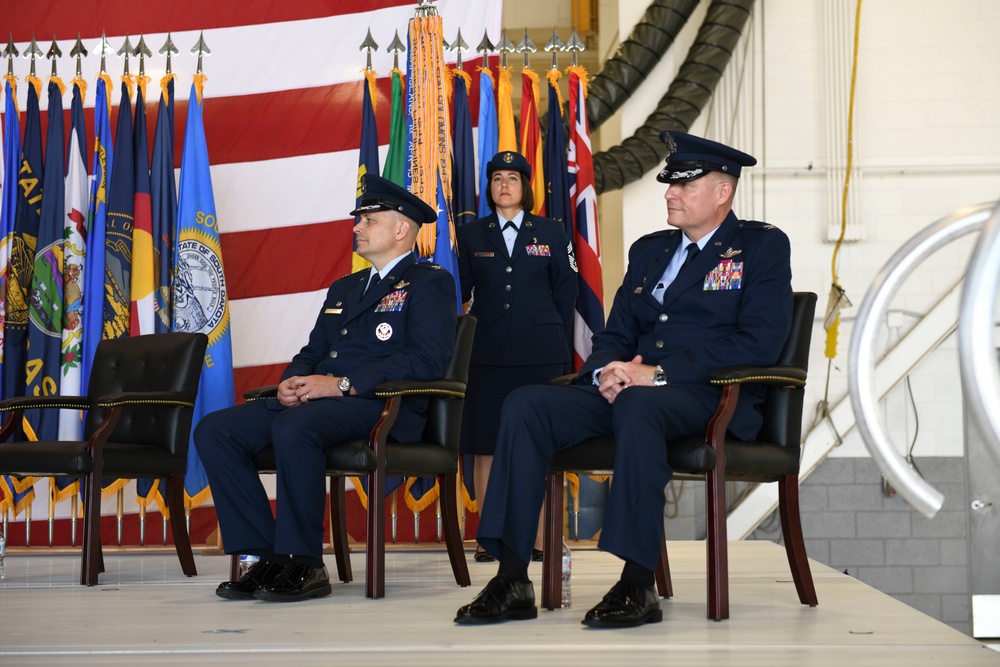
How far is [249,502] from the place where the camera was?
2943 millimetres

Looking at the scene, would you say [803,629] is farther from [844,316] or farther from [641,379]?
[844,316]

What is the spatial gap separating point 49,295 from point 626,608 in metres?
3.23

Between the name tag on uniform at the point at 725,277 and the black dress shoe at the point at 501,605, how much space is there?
2.92 feet

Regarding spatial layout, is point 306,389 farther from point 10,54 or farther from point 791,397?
point 10,54

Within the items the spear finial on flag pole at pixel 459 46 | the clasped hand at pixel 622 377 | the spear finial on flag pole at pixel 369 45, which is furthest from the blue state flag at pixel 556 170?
the clasped hand at pixel 622 377

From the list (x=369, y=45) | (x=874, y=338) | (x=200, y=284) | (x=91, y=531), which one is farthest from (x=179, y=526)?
(x=874, y=338)

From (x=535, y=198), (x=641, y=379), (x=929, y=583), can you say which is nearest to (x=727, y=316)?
(x=641, y=379)

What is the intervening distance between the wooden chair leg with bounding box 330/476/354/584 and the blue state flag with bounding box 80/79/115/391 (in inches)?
62.6

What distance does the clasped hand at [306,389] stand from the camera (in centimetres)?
305

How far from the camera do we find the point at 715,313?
9.09 feet

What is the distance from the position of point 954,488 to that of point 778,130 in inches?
85.7

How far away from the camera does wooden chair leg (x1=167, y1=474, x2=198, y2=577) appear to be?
3.62 m

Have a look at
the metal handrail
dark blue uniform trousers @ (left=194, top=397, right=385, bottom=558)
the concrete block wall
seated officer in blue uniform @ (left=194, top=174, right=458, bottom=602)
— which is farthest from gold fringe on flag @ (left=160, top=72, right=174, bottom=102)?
the metal handrail

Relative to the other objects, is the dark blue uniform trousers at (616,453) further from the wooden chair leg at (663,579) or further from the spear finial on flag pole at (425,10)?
the spear finial on flag pole at (425,10)
